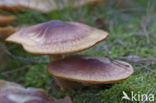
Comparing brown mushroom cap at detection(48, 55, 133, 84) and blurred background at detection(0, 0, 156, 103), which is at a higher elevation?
brown mushroom cap at detection(48, 55, 133, 84)

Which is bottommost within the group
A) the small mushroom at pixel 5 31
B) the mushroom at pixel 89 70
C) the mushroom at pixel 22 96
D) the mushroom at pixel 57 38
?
the mushroom at pixel 22 96

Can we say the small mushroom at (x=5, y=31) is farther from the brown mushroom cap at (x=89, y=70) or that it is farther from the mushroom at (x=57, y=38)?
the brown mushroom cap at (x=89, y=70)

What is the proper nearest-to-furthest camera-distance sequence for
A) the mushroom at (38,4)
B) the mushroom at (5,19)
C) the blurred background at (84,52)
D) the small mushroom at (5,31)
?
the blurred background at (84,52), the small mushroom at (5,31), the mushroom at (5,19), the mushroom at (38,4)

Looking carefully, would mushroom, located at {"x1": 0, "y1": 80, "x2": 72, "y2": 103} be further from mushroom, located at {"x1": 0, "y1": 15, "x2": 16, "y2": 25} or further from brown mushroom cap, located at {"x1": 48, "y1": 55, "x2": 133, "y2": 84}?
mushroom, located at {"x1": 0, "y1": 15, "x2": 16, "y2": 25}

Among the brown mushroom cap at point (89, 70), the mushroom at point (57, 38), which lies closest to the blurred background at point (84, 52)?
the brown mushroom cap at point (89, 70)

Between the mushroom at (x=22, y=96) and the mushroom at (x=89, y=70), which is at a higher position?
the mushroom at (x=89, y=70)

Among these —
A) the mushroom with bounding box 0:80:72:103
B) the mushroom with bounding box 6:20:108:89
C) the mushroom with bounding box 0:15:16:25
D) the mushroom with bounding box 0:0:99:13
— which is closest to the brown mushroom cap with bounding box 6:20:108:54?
the mushroom with bounding box 6:20:108:89
